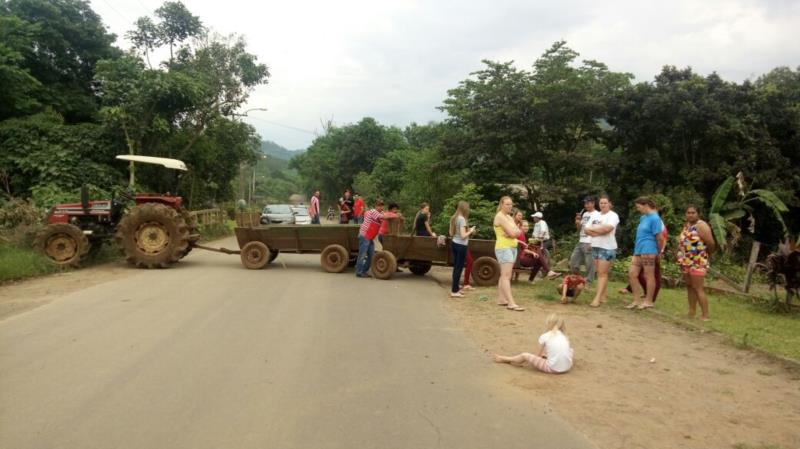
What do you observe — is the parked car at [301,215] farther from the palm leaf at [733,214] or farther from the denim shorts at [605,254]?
the denim shorts at [605,254]

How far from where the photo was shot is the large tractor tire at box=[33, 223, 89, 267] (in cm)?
1293

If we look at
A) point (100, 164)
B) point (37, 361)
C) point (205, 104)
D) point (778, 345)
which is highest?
point (205, 104)

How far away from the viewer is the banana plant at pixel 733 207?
17.1 m

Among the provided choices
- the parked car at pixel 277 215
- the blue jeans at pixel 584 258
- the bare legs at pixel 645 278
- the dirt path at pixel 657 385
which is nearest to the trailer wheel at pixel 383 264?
the blue jeans at pixel 584 258

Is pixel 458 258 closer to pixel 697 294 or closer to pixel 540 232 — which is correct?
pixel 540 232

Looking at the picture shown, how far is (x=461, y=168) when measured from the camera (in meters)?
23.7

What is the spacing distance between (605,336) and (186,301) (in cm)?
623

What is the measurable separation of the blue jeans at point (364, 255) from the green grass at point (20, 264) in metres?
6.51

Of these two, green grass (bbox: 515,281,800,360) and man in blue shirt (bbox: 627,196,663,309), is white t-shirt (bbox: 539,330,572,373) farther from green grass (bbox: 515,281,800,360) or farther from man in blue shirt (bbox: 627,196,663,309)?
man in blue shirt (bbox: 627,196,663,309)

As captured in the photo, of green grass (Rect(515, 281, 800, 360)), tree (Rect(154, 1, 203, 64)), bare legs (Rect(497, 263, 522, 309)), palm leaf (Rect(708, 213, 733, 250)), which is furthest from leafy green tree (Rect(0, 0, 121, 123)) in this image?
palm leaf (Rect(708, 213, 733, 250))

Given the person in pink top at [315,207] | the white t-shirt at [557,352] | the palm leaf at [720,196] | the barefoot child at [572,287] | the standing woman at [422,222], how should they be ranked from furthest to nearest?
the person in pink top at [315,207] → the palm leaf at [720,196] → the standing woman at [422,222] → the barefoot child at [572,287] → the white t-shirt at [557,352]

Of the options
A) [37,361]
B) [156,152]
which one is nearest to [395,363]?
[37,361]

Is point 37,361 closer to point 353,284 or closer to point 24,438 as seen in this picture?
point 24,438

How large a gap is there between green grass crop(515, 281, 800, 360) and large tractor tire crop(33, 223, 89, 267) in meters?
9.61
